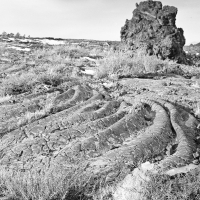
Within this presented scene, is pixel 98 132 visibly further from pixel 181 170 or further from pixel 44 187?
pixel 44 187

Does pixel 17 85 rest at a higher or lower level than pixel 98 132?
higher

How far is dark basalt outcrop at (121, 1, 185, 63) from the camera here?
44.4 feet

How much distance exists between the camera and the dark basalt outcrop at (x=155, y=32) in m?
13.5

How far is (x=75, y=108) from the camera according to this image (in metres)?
5.63

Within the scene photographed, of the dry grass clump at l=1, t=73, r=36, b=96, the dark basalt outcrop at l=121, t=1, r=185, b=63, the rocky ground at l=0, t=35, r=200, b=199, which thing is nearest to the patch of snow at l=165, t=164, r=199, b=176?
the rocky ground at l=0, t=35, r=200, b=199

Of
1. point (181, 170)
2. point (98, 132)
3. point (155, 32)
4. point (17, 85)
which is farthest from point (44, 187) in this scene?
point (155, 32)

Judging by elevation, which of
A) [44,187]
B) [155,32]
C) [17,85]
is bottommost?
[44,187]

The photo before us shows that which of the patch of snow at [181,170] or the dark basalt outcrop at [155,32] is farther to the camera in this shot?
the dark basalt outcrop at [155,32]

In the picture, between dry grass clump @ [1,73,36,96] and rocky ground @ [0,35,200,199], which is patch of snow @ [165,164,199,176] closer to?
rocky ground @ [0,35,200,199]

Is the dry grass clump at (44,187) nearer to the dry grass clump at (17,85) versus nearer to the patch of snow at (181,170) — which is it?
the patch of snow at (181,170)

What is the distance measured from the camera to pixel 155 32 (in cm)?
1428

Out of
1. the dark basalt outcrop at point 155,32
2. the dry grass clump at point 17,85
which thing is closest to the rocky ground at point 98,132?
the dry grass clump at point 17,85

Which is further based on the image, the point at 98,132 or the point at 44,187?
the point at 98,132

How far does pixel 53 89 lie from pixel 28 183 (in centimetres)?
519
